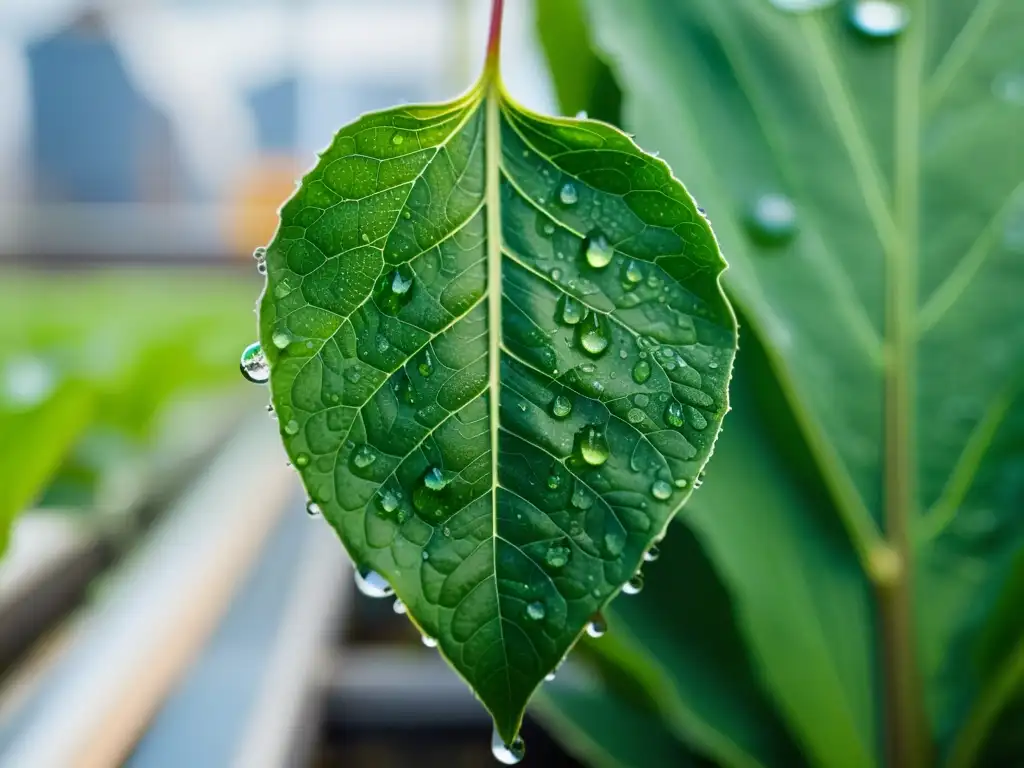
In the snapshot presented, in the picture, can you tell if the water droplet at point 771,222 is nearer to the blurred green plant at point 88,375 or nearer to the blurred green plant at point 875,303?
the blurred green plant at point 875,303

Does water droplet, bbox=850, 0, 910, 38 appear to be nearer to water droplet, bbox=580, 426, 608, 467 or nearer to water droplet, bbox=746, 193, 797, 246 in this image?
water droplet, bbox=746, 193, 797, 246

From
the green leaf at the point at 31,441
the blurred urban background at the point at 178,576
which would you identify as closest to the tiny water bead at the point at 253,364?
the blurred urban background at the point at 178,576

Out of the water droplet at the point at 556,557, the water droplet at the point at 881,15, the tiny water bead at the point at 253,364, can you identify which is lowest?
the water droplet at the point at 556,557

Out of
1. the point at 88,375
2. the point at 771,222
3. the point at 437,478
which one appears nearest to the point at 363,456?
the point at 437,478

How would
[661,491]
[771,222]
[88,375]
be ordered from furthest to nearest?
1. [88,375]
2. [771,222]
3. [661,491]

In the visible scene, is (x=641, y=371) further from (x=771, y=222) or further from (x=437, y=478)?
(x=771, y=222)

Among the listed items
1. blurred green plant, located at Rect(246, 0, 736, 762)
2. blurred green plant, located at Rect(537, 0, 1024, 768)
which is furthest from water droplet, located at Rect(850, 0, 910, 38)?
blurred green plant, located at Rect(246, 0, 736, 762)
